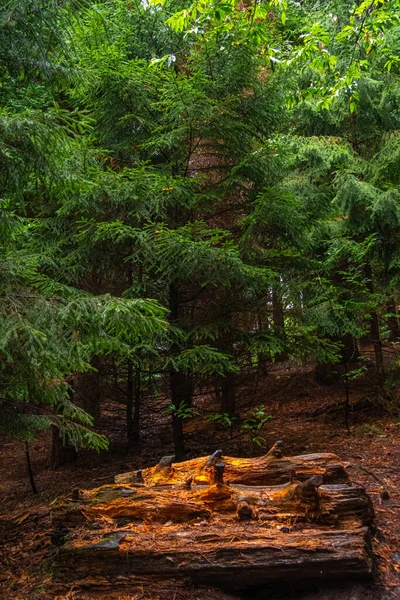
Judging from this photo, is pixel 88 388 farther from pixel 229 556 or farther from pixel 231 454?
pixel 229 556

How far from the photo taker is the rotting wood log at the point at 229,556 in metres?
3.27

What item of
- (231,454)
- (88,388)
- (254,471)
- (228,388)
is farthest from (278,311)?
(88,388)

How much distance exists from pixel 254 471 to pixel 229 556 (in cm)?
130

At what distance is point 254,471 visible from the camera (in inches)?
180

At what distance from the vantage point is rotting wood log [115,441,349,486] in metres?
4.43

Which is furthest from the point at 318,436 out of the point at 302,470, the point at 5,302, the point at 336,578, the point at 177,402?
the point at 5,302

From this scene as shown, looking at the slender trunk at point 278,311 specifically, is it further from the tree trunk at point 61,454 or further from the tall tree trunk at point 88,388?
the tree trunk at point 61,454

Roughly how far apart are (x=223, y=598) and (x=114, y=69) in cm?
613

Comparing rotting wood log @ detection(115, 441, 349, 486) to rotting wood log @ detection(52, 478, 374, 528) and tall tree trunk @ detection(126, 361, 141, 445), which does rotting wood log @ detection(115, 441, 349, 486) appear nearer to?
rotting wood log @ detection(52, 478, 374, 528)

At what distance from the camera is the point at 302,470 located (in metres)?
4.53

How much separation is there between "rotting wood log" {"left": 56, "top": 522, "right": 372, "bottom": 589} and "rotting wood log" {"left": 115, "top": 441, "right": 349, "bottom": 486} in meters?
0.90

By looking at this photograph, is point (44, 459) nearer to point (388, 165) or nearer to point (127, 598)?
point (127, 598)

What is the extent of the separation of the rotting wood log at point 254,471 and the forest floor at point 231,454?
0.69 metres

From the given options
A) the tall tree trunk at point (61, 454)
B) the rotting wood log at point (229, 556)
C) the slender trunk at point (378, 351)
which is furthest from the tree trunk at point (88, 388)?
the slender trunk at point (378, 351)
